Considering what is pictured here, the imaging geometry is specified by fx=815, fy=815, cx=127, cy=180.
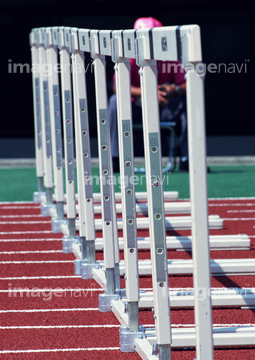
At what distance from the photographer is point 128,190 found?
3.56 meters

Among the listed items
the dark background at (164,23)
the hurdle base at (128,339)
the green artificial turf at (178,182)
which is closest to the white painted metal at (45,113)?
the green artificial turf at (178,182)

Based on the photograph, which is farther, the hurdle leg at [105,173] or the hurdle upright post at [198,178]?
the hurdle leg at [105,173]

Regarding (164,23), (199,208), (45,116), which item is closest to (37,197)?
(45,116)

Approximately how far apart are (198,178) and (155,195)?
0.54 m

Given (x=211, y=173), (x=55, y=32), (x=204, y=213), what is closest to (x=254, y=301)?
(x=204, y=213)

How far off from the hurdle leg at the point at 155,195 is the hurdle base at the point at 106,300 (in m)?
1.15

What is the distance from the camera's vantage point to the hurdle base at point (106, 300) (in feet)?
13.6

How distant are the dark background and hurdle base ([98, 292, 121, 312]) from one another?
9201 millimetres

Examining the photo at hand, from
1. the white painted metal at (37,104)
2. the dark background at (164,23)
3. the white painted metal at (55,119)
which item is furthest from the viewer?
the dark background at (164,23)

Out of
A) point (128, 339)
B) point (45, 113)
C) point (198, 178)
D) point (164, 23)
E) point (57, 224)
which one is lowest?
point (128, 339)

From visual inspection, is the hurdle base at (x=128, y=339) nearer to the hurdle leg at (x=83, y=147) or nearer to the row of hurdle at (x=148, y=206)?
the row of hurdle at (x=148, y=206)

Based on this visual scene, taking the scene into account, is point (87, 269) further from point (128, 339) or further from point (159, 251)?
point (159, 251)

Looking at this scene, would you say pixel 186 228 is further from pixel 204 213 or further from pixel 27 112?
pixel 27 112

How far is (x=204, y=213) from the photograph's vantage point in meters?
2.45
